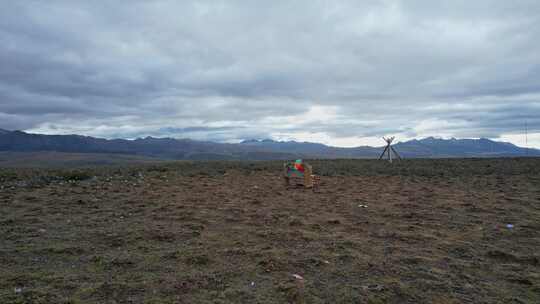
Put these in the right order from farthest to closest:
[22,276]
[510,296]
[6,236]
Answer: [6,236]
[22,276]
[510,296]

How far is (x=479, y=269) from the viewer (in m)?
5.87

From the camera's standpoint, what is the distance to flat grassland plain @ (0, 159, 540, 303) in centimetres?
493

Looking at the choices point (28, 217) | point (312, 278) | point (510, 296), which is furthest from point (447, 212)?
point (28, 217)

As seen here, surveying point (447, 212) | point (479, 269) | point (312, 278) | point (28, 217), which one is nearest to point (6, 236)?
point (28, 217)

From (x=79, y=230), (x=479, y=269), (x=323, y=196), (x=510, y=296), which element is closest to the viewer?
(x=510, y=296)

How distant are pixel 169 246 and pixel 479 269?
243 inches

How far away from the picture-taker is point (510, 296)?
4816 mm

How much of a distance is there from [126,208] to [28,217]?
2.78m

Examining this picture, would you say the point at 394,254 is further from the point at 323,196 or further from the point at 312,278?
the point at 323,196

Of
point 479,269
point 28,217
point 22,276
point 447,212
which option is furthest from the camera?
point 447,212

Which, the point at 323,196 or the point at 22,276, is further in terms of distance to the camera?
the point at 323,196

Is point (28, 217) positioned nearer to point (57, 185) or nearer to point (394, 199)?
point (57, 185)

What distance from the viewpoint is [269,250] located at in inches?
271

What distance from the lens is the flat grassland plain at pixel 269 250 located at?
4926mm
